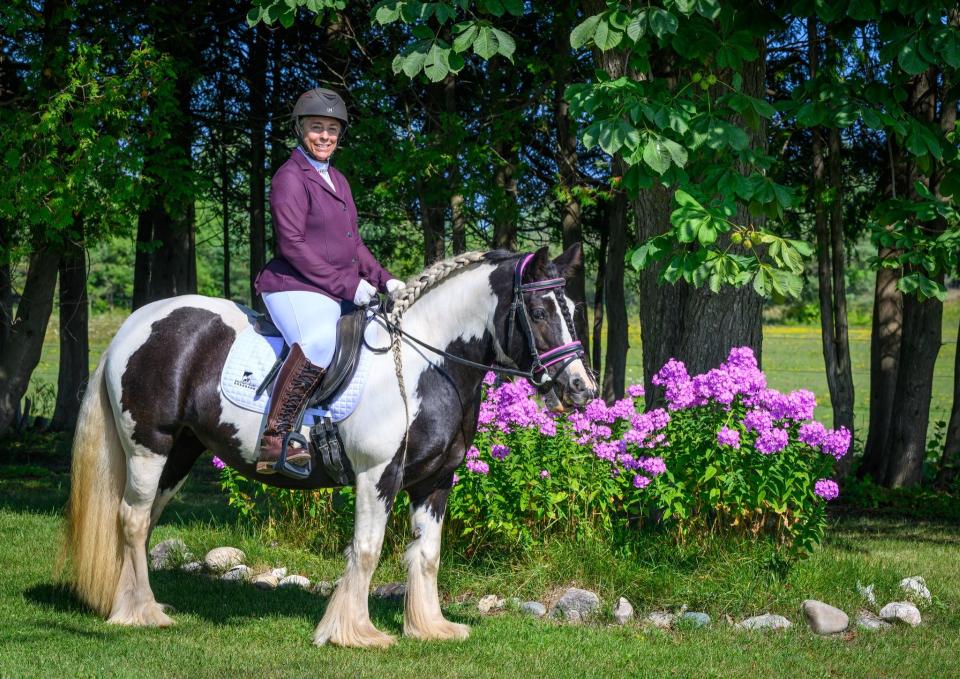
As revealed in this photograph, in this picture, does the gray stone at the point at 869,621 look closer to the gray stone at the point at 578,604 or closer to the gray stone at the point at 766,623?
the gray stone at the point at 766,623

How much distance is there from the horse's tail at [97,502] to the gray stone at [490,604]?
90.6 inches

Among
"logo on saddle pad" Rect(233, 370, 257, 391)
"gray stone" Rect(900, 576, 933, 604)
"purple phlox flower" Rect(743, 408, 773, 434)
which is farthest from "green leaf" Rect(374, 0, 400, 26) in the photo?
"gray stone" Rect(900, 576, 933, 604)

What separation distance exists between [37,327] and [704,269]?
32.5 feet

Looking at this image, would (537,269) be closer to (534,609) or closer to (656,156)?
(656,156)

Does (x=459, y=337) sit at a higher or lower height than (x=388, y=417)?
higher

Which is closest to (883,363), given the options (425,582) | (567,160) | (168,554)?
(567,160)

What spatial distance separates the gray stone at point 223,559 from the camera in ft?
24.9

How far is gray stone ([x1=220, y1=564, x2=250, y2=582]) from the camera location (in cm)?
736

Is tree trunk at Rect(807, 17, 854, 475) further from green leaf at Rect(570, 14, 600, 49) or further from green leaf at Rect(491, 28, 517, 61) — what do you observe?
green leaf at Rect(491, 28, 517, 61)

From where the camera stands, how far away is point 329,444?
5.45 metres

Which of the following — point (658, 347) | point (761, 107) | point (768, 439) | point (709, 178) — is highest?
point (761, 107)

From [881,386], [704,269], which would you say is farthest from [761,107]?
[881,386]

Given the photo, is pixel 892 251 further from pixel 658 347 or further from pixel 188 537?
pixel 188 537

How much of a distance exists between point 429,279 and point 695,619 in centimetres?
270
